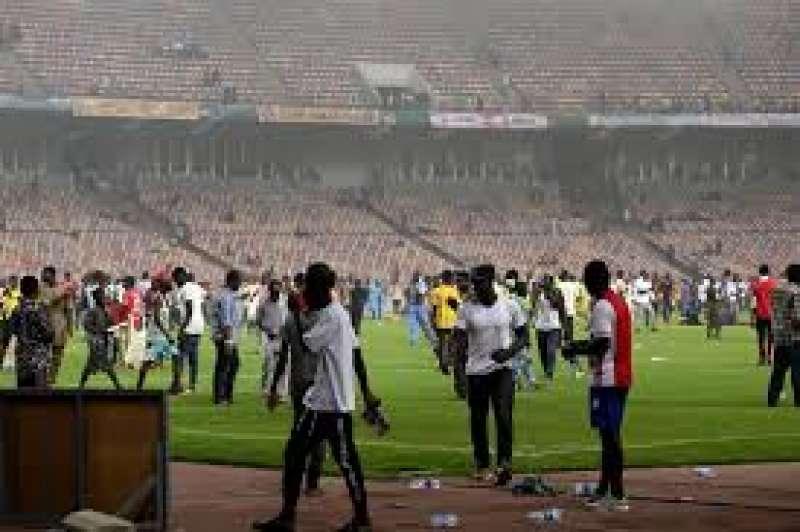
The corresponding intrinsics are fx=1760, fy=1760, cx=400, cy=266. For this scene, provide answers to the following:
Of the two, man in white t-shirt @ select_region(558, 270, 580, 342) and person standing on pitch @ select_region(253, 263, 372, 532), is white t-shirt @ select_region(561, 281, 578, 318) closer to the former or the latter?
man in white t-shirt @ select_region(558, 270, 580, 342)

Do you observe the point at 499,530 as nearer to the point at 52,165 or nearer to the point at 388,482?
the point at 388,482

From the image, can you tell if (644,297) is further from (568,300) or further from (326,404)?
(326,404)

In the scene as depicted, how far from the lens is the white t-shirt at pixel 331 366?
1259 centimetres

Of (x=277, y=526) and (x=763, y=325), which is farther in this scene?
(x=763, y=325)

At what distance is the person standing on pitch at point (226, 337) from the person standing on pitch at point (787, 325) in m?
7.32

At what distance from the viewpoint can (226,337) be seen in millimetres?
24188

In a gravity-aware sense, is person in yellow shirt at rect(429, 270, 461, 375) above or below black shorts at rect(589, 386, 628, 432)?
above

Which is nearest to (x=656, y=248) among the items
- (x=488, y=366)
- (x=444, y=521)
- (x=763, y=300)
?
(x=763, y=300)

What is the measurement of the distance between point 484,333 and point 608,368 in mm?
2184

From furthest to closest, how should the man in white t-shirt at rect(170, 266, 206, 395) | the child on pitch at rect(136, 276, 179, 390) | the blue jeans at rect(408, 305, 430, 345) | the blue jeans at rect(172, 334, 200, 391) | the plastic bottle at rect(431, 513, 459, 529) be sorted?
the blue jeans at rect(408, 305, 430, 345) < the blue jeans at rect(172, 334, 200, 391) < the man in white t-shirt at rect(170, 266, 206, 395) < the child on pitch at rect(136, 276, 179, 390) < the plastic bottle at rect(431, 513, 459, 529)

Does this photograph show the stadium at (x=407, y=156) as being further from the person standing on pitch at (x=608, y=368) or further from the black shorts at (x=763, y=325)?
the person standing on pitch at (x=608, y=368)

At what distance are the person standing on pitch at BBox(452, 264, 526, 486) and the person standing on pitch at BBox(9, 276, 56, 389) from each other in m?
4.82

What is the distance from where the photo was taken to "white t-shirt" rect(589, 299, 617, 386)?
13.7 meters

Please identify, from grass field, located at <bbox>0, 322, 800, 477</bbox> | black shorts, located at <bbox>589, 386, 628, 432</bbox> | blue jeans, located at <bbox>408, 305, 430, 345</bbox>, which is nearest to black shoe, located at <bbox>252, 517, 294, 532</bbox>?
black shorts, located at <bbox>589, 386, 628, 432</bbox>
